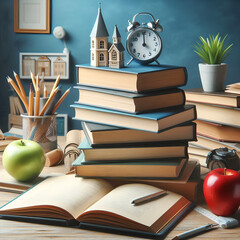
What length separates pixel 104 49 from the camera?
1.25 metres

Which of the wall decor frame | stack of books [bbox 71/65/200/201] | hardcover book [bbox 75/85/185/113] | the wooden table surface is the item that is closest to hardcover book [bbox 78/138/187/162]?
stack of books [bbox 71/65/200/201]

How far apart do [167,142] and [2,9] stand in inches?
109

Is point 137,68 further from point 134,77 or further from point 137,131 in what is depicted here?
point 137,131

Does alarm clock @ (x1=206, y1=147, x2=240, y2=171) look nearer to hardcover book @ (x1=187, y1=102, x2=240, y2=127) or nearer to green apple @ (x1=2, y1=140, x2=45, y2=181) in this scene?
hardcover book @ (x1=187, y1=102, x2=240, y2=127)

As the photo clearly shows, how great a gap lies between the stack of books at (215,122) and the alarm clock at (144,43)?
0.30m

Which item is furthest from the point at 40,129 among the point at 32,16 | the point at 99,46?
the point at 32,16

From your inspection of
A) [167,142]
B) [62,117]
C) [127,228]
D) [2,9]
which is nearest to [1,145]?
[167,142]

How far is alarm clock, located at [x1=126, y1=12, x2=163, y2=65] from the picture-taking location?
4.19 feet

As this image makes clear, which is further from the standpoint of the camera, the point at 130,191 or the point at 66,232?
the point at 130,191

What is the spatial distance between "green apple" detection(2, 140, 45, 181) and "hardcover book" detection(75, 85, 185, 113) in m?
0.22

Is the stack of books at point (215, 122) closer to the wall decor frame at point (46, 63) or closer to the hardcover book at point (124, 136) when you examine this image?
the hardcover book at point (124, 136)

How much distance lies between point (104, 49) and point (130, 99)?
197 millimetres

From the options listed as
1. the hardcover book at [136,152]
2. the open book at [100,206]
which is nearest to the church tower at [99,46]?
the hardcover book at [136,152]

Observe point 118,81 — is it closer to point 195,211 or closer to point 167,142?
point 167,142
